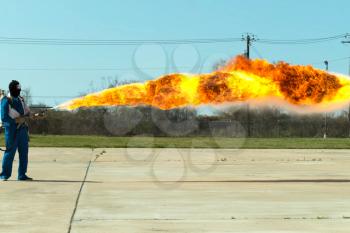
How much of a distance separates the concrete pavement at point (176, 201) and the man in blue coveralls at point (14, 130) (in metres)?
0.58

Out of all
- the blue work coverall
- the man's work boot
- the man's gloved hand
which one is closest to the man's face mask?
the blue work coverall

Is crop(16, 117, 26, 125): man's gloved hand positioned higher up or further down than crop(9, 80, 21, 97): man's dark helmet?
further down

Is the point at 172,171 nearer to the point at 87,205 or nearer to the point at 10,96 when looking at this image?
the point at 10,96

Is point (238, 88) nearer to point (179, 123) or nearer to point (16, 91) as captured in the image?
point (16, 91)

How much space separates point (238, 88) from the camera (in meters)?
17.5

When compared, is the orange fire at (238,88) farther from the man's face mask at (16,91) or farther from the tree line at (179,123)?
the tree line at (179,123)

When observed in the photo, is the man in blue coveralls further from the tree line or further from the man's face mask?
the tree line

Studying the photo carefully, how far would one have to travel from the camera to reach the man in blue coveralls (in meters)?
14.8

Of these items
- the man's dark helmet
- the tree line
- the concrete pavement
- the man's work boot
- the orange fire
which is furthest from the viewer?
the tree line

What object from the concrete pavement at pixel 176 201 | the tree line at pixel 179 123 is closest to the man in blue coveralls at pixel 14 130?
the concrete pavement at pixel 176 201

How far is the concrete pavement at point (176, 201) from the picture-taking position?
879 centimetres

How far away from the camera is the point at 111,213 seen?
9719 mm

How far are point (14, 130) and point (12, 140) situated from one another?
0.80ft

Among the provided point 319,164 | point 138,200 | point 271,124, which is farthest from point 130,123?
point 138,200
